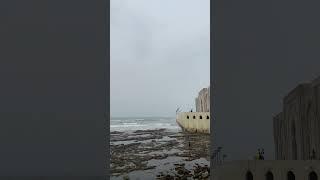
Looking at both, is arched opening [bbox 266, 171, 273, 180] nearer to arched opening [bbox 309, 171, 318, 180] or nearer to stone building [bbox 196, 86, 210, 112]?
arched opening [bbox 309, 171, 318, 180]

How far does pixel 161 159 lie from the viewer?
199 feet

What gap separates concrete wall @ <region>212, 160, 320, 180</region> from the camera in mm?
15000

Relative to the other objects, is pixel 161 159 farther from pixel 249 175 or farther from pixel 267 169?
pixel 267 169

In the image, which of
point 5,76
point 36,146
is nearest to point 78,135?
point 36,146

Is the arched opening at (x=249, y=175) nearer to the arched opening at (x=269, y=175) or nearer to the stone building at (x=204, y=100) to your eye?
the arched opening at (x=269, y=175)

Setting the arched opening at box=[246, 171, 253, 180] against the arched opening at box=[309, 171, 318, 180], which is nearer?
the arched opening at box=[309, 171, 318, 180]

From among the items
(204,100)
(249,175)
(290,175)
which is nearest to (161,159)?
(249,175)

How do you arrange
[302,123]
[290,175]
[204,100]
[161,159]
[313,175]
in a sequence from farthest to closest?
[204,100] < [161,159] < [302,123] < [290,175] < [313,175]

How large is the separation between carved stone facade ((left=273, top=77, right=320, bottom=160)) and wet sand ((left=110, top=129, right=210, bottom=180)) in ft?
76.7

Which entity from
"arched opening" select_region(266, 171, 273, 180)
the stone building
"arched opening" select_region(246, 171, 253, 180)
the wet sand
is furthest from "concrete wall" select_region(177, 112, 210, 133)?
"arched opening" select_region(266, 171, 273, 180)

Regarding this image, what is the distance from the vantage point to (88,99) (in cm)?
3291

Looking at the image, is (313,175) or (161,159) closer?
(313,175)

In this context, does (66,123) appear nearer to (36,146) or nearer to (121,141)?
(36,146)

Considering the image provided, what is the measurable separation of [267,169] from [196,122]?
74817 millimetres
